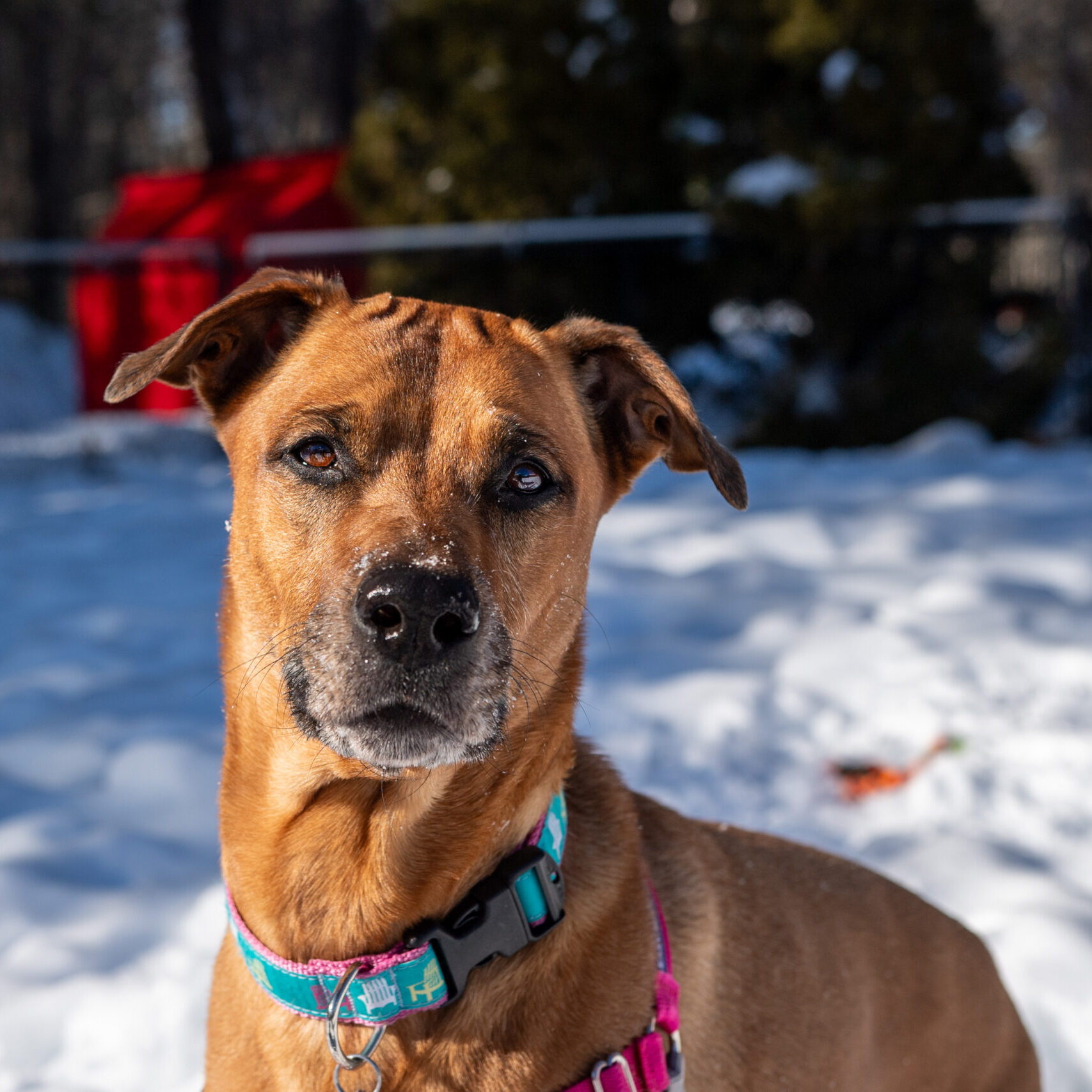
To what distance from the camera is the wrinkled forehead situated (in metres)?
2.22

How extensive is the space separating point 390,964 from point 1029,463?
738cm

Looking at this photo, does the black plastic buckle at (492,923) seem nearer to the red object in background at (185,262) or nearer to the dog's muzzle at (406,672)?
the dog's muzzle at (406,672)

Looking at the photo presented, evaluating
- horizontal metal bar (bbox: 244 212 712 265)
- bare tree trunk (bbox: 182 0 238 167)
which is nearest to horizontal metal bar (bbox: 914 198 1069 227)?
horizontal metal bar (bbox: 244 212 712 265)

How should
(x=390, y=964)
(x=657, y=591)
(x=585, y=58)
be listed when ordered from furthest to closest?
(x=585, y=58)
(x=657, y=591)
(x=390, y=964)

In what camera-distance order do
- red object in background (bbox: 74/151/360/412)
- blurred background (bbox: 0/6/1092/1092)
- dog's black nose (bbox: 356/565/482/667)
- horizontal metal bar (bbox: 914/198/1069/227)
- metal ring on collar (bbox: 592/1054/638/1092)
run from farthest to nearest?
1. red object in background (bbox: 74/151/360/412)
2. horizontal metal bar (bbox: 914/198/1069/227)
3. blurred background (bbox: 0/6/1092/1092)
4. metal ring on collar (bbox: 592/1054/638/1092)
5. dog's black nose (bbox: 356/565/482/667)

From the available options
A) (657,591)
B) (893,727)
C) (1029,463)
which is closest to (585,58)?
(1029,463)

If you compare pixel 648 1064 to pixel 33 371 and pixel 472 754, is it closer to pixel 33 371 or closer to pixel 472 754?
pixel 472 754

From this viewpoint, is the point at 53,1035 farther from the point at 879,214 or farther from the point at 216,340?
the point at 879,214

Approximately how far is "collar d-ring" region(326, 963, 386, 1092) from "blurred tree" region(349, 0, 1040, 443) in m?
8.39

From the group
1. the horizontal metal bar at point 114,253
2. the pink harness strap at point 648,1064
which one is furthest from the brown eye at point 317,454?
the horizontal metal bar at point 114,253

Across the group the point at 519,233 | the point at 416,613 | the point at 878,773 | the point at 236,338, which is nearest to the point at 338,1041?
the point at 416,613

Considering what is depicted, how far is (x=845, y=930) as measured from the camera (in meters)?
2.53

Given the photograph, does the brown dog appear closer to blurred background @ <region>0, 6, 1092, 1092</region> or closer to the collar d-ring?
the collar d-ring

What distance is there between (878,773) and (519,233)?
23.0ft
